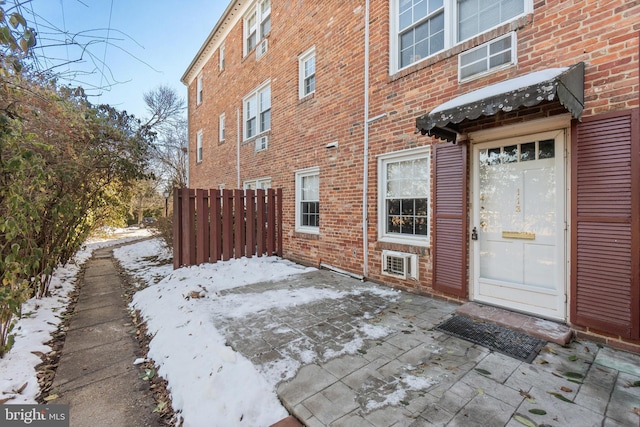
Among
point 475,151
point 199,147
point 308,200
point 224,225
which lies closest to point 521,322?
point 475,151

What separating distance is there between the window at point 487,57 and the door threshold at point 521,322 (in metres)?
3.19

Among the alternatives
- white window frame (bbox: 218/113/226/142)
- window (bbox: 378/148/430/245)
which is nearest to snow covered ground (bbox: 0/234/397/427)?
window (bbox: 378/148/430/245)

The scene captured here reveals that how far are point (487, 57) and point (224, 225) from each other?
6.06 meters

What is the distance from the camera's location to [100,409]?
2.41 metres

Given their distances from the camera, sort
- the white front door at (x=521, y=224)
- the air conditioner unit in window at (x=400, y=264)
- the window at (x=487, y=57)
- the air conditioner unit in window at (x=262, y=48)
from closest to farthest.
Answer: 1. the white front door at (x=521, y=224)
2. the window at (x=487, y=57)
3. the air conditioner unit in window at (x=400, y=264)
4. the air conditioner unit in window at (x=262, y=48)

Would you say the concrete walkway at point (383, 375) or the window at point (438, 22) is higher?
the window at point (438, 22)

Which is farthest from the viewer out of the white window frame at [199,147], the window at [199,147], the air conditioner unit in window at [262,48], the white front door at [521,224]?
the window at [199,147]

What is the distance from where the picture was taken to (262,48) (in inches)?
358

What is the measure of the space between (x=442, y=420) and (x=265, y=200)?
6.57 metres

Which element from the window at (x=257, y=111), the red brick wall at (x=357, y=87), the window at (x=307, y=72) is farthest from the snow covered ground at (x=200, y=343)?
the window at (x=257, y=111)

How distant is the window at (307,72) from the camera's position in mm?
7066

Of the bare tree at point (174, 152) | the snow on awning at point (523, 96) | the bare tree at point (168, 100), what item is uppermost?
the bare tree at point (168, 100)

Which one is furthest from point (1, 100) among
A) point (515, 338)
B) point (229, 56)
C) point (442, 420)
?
point (229, 56)

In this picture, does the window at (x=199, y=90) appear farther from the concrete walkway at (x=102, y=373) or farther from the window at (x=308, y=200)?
the concrete walkway at (x=102, y=373)
